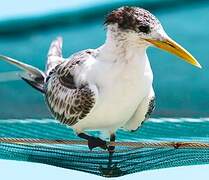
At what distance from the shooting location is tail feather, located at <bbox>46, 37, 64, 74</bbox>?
8.10 ft

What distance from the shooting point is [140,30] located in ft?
6.64

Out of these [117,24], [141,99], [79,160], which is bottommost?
[79,160]

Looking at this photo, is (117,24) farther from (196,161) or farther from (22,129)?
(22,129)

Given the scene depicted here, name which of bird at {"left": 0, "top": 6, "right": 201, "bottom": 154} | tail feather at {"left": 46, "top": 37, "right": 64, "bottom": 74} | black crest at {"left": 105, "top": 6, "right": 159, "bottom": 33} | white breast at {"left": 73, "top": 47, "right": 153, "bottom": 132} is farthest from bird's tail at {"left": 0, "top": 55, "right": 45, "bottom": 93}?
black crest at {"left": 105, "top": 6, "right": 159, "bottom": 33}

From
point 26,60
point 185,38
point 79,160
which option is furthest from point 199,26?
point 79,160

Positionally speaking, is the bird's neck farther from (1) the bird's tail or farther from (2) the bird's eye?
(1) the bird's tail

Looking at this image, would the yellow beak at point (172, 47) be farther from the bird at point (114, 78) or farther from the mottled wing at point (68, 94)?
the mottled wing at point (68, 94)

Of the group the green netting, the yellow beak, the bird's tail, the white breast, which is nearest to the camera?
the yellow beak

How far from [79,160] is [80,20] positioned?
2.29 feet

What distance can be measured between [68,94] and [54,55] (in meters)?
0.34

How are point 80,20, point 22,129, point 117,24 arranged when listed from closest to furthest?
1. point 117,24
2. point 22,129
3. point 80,20

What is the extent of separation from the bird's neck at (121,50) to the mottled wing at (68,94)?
87 mm

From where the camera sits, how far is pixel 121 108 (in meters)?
2.15

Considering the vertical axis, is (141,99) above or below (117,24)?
below
